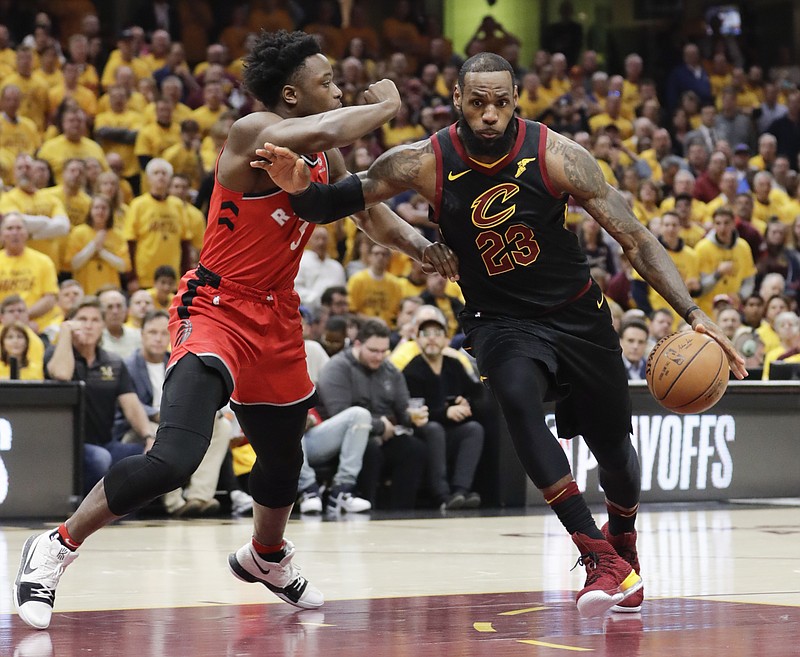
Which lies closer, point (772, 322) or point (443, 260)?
point (443, 260)

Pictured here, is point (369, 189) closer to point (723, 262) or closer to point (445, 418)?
point (445, 418)

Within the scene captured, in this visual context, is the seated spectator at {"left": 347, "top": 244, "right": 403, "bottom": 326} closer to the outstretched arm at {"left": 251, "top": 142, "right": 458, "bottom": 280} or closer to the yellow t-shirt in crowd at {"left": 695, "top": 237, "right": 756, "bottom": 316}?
the yellow t-shirt in crowd at {"left": 695, "top": 237, "right": 756, "bottom": 316}

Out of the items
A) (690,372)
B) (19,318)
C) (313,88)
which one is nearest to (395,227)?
(313,88)

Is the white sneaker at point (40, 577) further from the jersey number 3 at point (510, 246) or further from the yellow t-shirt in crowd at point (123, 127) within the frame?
the yellow t-shirt in crowd at point (123, 127)

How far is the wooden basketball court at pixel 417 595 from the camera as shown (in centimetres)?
461

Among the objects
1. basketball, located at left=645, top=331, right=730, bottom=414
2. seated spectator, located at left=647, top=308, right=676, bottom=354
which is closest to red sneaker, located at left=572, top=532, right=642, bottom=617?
basketball, located at left=645, top=331, right=730, bottom=414

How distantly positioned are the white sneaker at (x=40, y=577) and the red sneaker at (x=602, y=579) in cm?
187

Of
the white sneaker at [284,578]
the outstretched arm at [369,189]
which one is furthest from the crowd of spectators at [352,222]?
the outstretched arm at [369,189]

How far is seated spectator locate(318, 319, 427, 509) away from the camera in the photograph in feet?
35.3

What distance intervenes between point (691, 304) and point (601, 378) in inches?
17.6

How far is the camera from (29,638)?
4.74 meters

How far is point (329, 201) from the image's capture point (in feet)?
17.4

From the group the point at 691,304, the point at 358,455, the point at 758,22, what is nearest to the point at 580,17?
the point at 758,22

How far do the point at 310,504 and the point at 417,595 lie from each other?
4.36 metres
